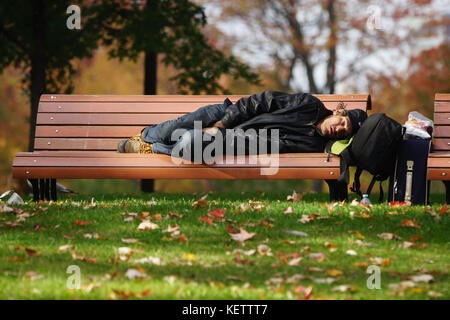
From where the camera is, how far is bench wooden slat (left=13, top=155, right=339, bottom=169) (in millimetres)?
5891

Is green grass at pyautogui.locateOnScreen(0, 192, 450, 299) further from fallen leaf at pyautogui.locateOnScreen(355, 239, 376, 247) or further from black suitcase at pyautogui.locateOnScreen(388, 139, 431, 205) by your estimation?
black suitcase at pyautogui.locateOnScreen(388, 139, 431, 205)

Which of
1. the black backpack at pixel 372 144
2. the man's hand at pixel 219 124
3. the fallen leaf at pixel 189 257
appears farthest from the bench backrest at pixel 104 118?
the fallen leaf at pixel 189 257

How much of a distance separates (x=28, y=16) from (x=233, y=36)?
5.14 m

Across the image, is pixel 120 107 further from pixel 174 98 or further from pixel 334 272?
pixel 334 272

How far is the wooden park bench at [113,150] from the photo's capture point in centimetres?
593

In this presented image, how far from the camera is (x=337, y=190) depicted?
613 centimetres

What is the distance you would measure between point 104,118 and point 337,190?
2.67m

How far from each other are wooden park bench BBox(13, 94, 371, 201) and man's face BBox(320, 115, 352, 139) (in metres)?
0.25

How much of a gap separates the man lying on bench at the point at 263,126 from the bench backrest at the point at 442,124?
882mm

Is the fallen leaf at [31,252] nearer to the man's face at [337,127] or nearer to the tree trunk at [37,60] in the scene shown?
the man's face at [337,127]

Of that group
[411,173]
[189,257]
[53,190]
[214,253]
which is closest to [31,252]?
[189,257]
